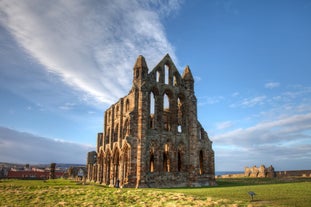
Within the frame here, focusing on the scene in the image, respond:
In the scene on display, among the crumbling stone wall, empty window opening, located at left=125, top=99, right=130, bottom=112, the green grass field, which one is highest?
empty window opening, located at left=125, top=99, right=130, bottom=112

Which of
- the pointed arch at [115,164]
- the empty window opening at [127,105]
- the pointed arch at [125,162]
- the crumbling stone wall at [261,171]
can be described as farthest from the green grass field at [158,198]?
the crumbling stone wall at [261,171]

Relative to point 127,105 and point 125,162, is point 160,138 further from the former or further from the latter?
point 127,105

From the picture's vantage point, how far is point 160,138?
2994cm

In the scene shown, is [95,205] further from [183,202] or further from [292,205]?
[292,205]

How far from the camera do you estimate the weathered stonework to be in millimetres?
28266

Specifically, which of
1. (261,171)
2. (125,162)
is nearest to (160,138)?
(125,162)

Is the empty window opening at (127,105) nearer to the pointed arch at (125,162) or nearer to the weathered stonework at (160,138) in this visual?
the weathered stonework at (160,138)

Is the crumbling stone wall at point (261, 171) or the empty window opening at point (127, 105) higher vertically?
the empty window opening at point (127, 105)

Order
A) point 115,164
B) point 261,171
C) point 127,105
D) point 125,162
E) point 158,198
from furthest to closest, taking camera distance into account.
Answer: point 261,171 → point 127,105 → point 115,164 → point 125,162 → point 158,198

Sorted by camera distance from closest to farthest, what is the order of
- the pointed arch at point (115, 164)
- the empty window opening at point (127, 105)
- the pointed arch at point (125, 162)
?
the pointed arch at point (125, 162), the pointed arch at point (115, 164), the empty window opening at point (127, 105)

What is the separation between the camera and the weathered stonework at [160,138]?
28.3 meters

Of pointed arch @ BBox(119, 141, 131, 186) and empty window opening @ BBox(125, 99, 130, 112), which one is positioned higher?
empty window opening @ BBox(125, 99, 130, 112)

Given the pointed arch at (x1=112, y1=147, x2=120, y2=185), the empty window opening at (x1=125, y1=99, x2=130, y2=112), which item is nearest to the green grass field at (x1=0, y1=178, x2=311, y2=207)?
the pointed arch at (x1=112, y1=147, x2=120, y2=185)

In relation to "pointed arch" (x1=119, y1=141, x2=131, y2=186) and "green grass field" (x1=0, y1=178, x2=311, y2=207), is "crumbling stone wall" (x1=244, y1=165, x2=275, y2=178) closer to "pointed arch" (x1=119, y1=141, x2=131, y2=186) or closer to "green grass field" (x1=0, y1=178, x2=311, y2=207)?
"pointed arch" (x1=119, y1=141, x2=131, y2=186)
